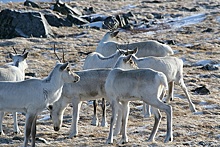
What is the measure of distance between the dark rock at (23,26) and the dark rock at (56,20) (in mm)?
4169

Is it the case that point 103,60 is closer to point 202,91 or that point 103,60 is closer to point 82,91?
point 82,91

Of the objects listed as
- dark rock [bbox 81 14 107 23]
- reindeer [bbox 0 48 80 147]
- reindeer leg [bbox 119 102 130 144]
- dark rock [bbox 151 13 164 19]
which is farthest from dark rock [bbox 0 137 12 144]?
dark rock [bbox 151 13 164 19]

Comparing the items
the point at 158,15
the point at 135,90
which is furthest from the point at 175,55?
the point at 158,15

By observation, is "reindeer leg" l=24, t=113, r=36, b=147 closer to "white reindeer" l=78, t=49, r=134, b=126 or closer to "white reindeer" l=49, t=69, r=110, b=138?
"white reindeer" l=49, t=69, r=110, b=138

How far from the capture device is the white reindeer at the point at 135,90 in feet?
34.7

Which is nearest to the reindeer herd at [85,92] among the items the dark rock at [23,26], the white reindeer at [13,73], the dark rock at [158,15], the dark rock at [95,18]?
the white reindeer at [13,73]

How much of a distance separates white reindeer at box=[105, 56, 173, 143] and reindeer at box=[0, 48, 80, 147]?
3.74 ft

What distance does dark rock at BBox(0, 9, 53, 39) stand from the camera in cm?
3028

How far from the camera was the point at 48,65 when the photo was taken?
21.2 meters

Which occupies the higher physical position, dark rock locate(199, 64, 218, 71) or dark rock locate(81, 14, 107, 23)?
dark rock locate(81, 14, 107, 23)

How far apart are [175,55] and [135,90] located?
12.9 meters

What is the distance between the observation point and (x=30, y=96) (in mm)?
10406

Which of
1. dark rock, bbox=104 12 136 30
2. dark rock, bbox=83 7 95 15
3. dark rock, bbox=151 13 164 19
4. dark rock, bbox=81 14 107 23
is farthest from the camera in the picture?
dark rock, bbox=83 7 95 15

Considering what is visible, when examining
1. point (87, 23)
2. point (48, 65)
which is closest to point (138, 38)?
point (87, 23)
